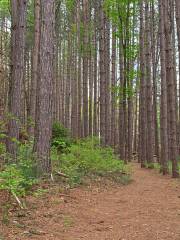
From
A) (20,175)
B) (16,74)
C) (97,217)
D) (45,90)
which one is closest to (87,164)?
(45,90)

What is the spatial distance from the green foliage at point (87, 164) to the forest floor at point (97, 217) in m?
0.86

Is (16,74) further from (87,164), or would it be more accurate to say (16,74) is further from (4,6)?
(4,6)

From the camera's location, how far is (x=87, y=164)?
1130 centimetres

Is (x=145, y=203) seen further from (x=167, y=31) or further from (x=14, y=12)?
(x=167, y=31)

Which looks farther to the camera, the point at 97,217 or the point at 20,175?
the point at 97,217

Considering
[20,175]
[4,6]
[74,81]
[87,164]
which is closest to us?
[20,175]

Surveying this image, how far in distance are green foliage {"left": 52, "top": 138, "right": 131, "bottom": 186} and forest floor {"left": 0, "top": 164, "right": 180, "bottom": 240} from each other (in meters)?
0.86

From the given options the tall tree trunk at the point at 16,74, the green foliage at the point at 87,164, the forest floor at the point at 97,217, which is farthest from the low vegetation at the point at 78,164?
the forest floor at the point at 97,217

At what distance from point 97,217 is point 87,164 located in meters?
4.79

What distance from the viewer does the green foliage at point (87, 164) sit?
33.2 ft

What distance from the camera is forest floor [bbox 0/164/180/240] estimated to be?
17.2 feet

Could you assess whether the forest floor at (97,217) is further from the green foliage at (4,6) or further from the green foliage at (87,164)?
the green foliage at (4,6)

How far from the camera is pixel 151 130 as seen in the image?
16781mm

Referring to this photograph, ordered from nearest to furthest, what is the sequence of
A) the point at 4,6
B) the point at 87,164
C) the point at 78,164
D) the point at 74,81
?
the point at 78,164 < the point at 87,164 < the point at 4,6 < the point at 74,81
